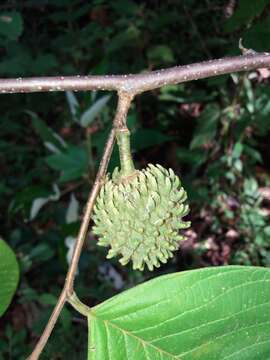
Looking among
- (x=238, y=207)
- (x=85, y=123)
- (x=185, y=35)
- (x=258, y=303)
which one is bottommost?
(x=238, y=207)

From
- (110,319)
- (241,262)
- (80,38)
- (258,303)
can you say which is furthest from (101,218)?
(80,38)

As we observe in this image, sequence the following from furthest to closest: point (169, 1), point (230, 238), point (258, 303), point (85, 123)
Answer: point (169, 1) → point (230, 238) → point (85, 123) → point (258, 303)

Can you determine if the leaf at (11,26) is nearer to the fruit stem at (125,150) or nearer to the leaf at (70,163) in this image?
the leaf at (70,163)

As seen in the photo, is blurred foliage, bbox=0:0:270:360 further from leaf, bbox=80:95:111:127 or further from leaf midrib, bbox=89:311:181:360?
leaf midrib, bbox=89:311:181:360

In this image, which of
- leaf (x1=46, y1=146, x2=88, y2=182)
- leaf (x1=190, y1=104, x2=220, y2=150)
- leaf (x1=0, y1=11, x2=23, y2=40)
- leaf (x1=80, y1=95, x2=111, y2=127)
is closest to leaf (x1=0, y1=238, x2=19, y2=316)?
leaf (x1=46, y1=146, x2=88, y2=182)

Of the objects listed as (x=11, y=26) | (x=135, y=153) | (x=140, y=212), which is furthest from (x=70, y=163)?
(x=140, y=212)

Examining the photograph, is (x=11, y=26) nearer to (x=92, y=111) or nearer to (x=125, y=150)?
(x=92, y=111)

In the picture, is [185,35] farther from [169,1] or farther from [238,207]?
[238,207]

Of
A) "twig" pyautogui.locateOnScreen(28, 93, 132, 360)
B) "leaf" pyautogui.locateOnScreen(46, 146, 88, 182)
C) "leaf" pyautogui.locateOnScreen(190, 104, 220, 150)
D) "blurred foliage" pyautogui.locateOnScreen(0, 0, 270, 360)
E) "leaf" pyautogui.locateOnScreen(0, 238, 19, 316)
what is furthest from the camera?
"leaf" pyautogui.locateOnScreen(190, 104, 220, 150)
